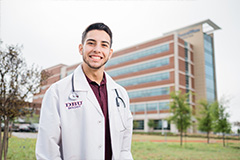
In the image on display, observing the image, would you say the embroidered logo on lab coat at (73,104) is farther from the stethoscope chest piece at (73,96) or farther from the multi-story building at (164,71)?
the multi-story building at (164,71)

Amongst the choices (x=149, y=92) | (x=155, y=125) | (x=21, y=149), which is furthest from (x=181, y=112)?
(x=149, y=92)

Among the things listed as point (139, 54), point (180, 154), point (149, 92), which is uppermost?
point (139, 54)

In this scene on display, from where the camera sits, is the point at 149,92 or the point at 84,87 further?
the point at 149,92

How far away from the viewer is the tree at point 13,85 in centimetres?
469

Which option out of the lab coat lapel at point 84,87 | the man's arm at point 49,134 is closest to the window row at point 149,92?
the lab coat lapel at point 84,87

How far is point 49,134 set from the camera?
1419mm

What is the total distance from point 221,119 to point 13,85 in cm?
1355

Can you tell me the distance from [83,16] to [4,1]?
2.08m

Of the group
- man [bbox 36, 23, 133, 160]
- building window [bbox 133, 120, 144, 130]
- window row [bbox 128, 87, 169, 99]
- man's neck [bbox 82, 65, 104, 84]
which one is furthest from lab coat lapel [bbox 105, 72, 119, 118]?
building window [bbox 133, 120, 144, 130]

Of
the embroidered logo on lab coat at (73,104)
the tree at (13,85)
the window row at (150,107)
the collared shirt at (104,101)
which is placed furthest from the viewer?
the window row at (150,107)

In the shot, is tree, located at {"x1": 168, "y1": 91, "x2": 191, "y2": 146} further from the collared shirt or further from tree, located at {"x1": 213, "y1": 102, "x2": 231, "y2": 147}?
the collared shirt

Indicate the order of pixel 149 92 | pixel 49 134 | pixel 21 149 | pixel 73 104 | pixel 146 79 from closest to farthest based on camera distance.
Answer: pixel 49 134 → pixel 73 104 → pixel 21 149 → pixel 149 92 → pixel 146 79

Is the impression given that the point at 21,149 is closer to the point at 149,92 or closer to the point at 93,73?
the point at 93,73

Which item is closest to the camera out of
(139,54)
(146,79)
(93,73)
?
(93,73)
